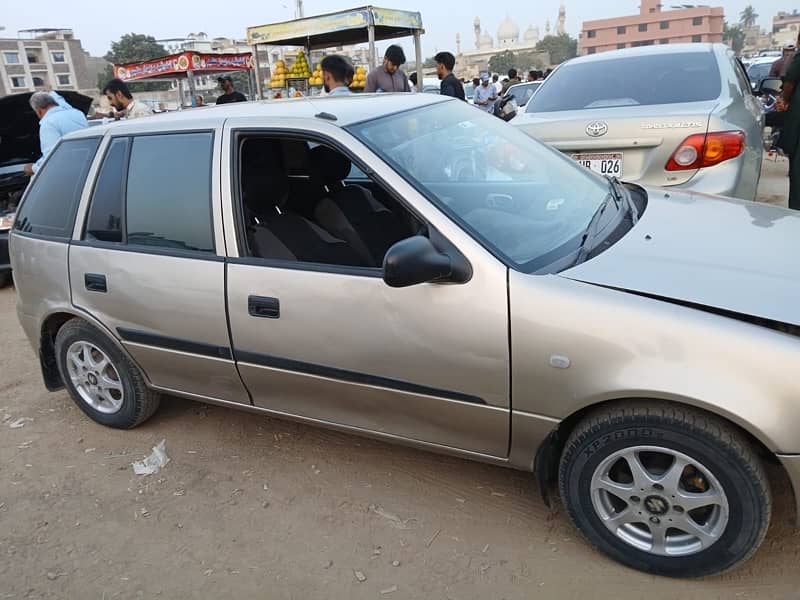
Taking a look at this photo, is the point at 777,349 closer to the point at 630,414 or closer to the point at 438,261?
the point at 630,414

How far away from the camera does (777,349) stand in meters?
1.83

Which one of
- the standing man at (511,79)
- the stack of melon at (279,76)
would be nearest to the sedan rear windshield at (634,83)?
the stack of melon at (279,76)

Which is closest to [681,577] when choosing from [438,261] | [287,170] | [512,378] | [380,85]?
[512,378]

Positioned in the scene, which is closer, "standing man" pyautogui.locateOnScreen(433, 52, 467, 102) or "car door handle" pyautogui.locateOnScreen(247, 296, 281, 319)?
"car door handle" pyautogui.locateOnScreen(247, 296, 281, 319)

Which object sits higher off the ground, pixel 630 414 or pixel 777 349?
pixel 777 349

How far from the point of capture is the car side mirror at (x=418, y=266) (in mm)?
2139

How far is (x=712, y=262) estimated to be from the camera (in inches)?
87.1

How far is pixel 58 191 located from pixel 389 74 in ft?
15.1

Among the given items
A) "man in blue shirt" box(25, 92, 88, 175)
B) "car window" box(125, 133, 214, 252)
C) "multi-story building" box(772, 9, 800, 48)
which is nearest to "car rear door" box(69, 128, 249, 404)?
"car window" box(125, 133, 214, 252)

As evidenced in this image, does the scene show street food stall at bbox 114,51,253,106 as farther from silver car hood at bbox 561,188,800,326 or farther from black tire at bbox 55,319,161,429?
silver car hood at bbox 561,188,800,326

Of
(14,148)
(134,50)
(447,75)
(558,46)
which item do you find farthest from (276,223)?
(558,46)

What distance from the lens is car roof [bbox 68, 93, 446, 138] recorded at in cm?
276

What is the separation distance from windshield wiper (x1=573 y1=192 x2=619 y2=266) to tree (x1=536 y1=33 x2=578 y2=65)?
3967 inches

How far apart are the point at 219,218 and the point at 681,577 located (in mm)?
2230
